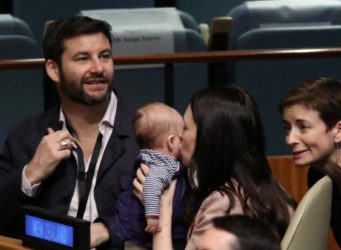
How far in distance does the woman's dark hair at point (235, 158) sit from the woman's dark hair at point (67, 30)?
21.3 inches

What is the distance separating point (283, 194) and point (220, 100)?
0.21 metres

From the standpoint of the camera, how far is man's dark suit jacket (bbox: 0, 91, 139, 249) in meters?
2.01

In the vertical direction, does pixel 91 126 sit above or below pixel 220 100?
below

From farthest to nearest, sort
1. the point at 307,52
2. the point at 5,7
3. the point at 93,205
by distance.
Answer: the point at 5,7 → the point at 307,52 → the point at 93,205

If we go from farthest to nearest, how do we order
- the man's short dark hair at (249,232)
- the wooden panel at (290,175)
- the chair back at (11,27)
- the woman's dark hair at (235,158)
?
the chair back at (11,27) < the wooden panel at (290,175) < the woman's dark hair at (235,158) < the man's short dark hair at (249,232)

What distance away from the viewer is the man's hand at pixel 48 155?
1.98m

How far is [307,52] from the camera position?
99.1 inches

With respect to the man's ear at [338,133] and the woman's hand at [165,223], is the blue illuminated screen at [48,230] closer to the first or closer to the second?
the woman's hand at [165,223]

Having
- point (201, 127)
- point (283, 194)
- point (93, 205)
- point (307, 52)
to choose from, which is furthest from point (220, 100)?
point (307, 52)

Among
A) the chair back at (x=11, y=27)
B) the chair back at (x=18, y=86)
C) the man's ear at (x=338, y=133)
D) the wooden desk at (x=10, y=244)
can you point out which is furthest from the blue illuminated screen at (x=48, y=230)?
the chair back at (x=11, y=27)

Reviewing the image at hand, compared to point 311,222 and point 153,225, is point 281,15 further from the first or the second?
point 311,222

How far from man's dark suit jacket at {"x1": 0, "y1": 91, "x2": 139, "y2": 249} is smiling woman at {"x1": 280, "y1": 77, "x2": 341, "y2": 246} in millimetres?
398

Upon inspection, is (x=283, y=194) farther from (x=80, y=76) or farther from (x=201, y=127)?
(x=80, y=76)

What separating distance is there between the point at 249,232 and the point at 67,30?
1.09m
